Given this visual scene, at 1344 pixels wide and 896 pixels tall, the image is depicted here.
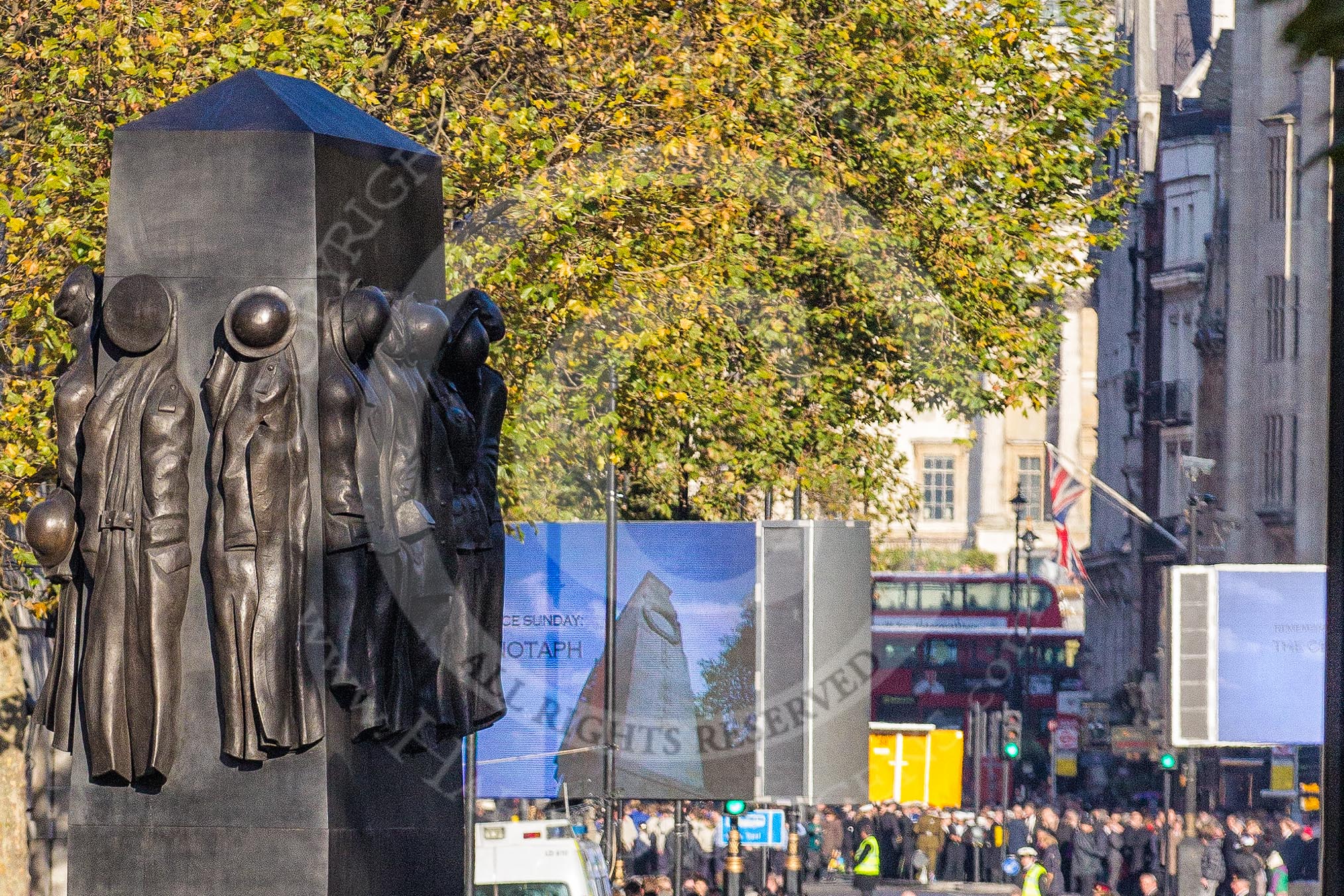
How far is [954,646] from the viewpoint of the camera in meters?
60.2

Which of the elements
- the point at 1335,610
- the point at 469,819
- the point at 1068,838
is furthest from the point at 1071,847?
the point at 1335,610

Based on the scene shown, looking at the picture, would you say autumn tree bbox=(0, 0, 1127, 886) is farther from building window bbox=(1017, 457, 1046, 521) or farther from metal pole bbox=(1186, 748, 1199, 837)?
building window bbox=(1017, 457, 1046, 521)

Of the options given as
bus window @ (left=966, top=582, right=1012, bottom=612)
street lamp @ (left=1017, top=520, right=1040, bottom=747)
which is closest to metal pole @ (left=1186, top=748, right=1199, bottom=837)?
street lamp @ (left=1017, top=520, right=1040, bottom=747)

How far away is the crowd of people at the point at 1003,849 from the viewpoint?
31.2 metres

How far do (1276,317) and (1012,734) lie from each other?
40.5ft

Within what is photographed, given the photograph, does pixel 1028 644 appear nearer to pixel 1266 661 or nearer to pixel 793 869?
pixel 793 869

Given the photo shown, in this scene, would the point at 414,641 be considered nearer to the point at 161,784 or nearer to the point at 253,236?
the point at 161,784

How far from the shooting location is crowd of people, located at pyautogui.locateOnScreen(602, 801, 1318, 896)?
31172 millimetres

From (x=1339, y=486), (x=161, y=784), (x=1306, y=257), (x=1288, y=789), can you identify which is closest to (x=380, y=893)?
(x=161, y=784)

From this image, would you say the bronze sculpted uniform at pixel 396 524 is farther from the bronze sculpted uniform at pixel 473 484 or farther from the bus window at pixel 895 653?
the bus window at pixel 895 653

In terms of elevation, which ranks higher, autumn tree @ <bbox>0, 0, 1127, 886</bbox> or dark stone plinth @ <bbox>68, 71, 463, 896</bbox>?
autumn tree @ <bbox>0, 0, 1127, 886</bbox>

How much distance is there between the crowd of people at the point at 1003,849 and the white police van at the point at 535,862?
19.3ft

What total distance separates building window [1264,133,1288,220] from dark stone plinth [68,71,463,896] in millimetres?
45969

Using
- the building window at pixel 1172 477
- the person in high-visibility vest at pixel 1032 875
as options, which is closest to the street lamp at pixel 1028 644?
the building window at pixel 1172 477
